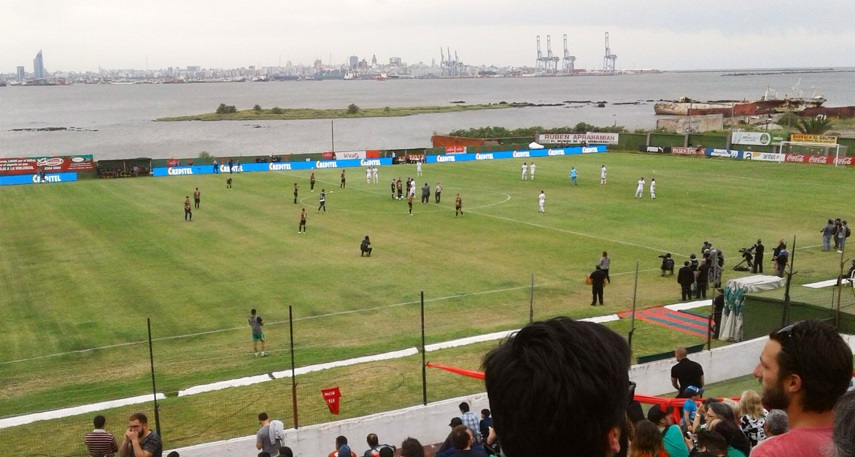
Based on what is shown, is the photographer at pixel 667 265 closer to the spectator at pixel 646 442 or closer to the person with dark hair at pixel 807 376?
the spectator at pixel 646 442

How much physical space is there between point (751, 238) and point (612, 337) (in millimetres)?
39443

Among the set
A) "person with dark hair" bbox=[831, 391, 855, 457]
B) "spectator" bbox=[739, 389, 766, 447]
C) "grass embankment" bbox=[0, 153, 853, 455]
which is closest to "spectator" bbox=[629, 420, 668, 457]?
"spectator" bbox=[739, 389, 766, 447]

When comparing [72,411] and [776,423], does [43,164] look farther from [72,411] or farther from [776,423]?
[776,423]

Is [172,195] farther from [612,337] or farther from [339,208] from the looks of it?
[612,337]

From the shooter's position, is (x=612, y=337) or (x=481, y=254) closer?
(x=612, y=337)

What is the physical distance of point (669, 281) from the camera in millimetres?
31594

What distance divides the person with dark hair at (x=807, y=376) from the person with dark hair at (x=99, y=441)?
35.6 ft

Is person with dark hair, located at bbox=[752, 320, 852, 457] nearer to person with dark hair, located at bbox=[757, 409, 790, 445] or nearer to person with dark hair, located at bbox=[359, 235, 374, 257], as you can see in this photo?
person with dark hair, located at bbox=[757, 409, 790, 445]

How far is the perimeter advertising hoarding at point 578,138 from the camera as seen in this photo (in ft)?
293

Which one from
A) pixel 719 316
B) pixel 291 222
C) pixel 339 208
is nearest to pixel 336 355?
pixel 719 316

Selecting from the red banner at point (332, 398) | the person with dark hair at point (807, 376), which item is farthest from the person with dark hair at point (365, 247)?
the person with dark hair at point (807, 376)

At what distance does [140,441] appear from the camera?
364 inches

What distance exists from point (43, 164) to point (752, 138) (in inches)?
2556

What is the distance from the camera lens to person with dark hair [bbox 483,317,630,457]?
8.87 ft
